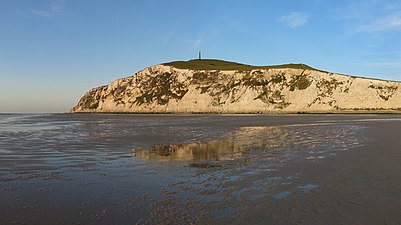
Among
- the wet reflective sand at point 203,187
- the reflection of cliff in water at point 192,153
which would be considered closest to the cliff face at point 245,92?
the reflection of cliff in water at point 192,153

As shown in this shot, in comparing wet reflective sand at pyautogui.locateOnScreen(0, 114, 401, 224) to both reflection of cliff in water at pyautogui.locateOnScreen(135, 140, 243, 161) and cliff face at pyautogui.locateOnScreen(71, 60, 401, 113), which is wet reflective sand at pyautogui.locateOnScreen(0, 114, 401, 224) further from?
cliff face at pyautogui.locateOnScreen(71, 60, 401, 113)

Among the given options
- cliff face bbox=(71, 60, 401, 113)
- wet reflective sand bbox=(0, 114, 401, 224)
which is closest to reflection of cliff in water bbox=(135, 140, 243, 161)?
wet reflective sand bbox=(0, 114, 401, 224)

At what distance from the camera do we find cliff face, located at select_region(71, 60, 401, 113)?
86.9 m

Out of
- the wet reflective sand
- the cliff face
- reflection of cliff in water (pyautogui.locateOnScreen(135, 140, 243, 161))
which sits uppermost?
the cliff face

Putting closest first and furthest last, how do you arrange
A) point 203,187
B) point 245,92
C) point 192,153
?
point 203,187
point 192,153
point 245,92

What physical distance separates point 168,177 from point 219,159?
12.0 feet

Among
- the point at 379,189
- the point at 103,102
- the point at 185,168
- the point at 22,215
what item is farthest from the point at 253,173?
the point at 103,102

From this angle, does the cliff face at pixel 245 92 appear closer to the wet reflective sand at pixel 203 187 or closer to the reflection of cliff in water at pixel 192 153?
the reflection of cliff in water at pixel 192 153

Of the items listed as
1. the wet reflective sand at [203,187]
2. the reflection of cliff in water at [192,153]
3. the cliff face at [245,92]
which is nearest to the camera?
the wet reflective sand at [203,187]

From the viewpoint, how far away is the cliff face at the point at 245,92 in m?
86.9

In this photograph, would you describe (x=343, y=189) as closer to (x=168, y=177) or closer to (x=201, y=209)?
(x=201, y=209)

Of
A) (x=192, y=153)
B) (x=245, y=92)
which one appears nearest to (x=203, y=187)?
(x=192, y=153)

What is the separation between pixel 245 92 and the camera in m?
97.1

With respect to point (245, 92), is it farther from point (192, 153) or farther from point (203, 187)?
point (203, 187)
